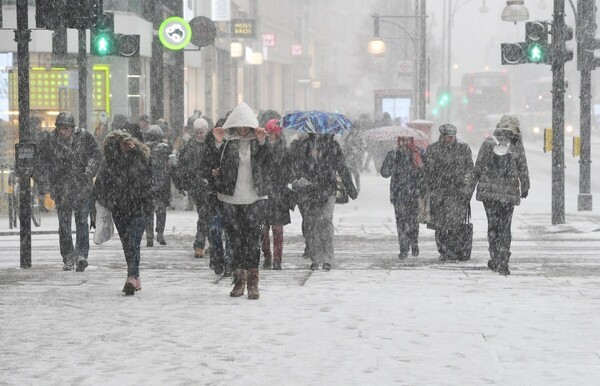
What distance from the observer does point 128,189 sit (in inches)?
464

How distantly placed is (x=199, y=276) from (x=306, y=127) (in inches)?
84.0

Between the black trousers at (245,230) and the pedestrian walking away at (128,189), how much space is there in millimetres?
909

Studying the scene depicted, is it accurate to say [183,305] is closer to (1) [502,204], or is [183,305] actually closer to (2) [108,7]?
(1) [502,204]

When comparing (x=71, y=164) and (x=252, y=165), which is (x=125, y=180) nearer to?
(x=252, y=165)

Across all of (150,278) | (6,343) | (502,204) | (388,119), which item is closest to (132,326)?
(6,343)

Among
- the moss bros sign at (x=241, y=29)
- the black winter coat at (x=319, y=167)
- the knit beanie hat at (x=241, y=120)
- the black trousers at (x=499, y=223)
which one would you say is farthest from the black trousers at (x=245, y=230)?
the moss bros sign at (x=241, y=29)

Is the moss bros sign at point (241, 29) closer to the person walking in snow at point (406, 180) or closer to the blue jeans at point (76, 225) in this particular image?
the person walking in snow at point (406, 180)

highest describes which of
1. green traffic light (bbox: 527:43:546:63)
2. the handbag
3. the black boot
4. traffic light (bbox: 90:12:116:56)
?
traffic light (bbox: 90:12:116:56)

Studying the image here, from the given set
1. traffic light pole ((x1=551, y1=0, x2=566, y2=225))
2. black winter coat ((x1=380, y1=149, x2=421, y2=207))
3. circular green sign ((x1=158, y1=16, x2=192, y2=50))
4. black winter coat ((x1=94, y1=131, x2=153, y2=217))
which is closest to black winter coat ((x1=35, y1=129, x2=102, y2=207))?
black winter coat ((x1=94, y1=131, x2=153, y2=217))

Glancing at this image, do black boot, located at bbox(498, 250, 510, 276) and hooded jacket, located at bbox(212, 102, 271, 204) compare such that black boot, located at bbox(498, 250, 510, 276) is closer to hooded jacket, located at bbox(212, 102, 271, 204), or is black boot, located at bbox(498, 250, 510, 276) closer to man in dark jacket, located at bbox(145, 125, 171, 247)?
hooded jacket, located at bbox(212, 102, 271, 204)

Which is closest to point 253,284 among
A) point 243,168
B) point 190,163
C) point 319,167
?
point 243,168

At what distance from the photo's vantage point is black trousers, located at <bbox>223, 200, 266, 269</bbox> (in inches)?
449

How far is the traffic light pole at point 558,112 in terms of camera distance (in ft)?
66.4

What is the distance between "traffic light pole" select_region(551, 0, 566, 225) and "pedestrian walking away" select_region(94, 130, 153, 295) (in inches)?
397
